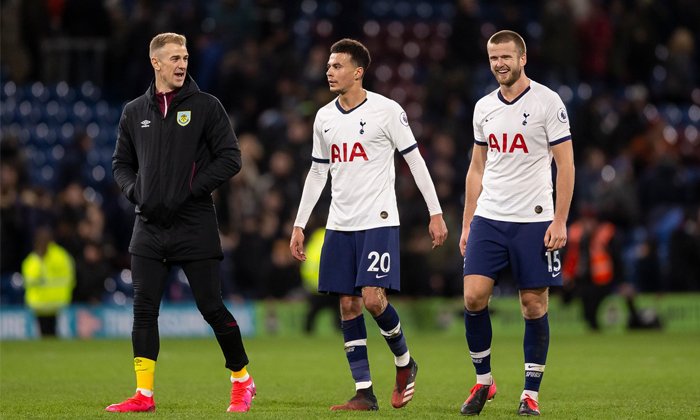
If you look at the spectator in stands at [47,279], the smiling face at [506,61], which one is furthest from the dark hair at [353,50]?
the spectator in stands at [47,279]

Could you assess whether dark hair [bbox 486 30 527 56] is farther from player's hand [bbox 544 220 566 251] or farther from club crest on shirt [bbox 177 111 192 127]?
club crest on shirt [bbox 177 111 192 127]

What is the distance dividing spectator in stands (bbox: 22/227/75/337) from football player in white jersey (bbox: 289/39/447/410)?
1062 cm

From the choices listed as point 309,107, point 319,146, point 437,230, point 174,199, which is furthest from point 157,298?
point 309,107

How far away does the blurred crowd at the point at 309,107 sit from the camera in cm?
2134

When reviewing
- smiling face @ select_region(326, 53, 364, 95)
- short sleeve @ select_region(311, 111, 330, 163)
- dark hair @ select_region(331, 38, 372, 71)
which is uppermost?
dark hair @ select_region(331, 38, 372, 71)

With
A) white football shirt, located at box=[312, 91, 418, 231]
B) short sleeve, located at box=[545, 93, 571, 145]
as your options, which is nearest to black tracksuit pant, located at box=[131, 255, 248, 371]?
white football shirt, located at box=[312, 91, 418, 231]

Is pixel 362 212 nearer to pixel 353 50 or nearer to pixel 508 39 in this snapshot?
pixel 353 50

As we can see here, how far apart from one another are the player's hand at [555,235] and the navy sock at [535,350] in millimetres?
542

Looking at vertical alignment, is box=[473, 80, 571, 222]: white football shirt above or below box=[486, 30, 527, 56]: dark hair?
below

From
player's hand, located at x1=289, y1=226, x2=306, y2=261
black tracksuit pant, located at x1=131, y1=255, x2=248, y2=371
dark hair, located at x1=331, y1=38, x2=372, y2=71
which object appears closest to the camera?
black tracksuit pant, located at x1=131, y1=255, x2=248, y2=371

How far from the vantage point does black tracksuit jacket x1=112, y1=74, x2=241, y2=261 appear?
9156mm

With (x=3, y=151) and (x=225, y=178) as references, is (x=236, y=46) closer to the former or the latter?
(x=3, y=151)

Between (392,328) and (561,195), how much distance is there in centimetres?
167

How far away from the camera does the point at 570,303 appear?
21672 millimetres
